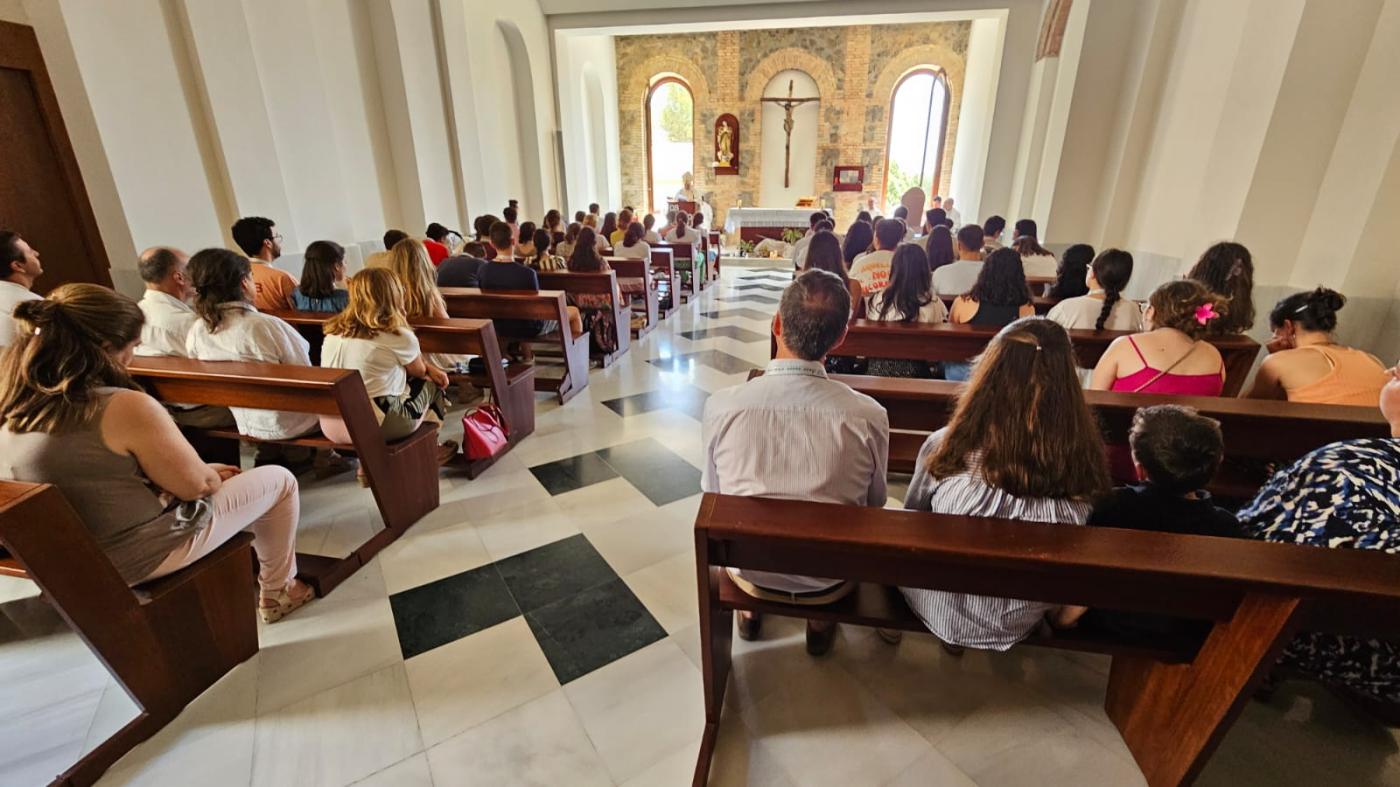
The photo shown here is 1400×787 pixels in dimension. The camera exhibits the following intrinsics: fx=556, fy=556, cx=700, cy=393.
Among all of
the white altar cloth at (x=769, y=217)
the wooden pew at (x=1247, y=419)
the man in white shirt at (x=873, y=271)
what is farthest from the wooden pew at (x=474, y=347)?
the white altar cloth at (x=769, y=217)

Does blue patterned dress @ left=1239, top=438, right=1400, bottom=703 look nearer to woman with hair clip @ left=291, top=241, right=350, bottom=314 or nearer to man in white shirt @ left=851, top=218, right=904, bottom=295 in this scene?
man in white shirt @ left=851, top=218, right=904, bottom=295

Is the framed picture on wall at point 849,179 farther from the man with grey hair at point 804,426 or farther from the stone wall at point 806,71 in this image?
the man with grey hair at point 804,426

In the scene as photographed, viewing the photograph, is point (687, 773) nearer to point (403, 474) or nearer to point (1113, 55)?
point (403, 474)

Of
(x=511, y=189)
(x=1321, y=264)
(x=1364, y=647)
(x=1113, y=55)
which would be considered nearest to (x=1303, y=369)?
(x=1364, y=647)

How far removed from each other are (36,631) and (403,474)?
44.5 inches

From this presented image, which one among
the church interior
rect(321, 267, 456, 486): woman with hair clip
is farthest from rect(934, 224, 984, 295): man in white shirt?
rect(321, 267, 456, 486): woman with hair clip

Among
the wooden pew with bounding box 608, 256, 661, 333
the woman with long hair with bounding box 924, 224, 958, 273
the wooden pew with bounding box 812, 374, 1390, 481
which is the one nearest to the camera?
the wooden pew with bounding box 812, 374, 1390, 481

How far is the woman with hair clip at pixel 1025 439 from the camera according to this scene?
1.16 metres

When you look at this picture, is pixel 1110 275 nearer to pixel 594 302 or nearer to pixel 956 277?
pixel 956 277

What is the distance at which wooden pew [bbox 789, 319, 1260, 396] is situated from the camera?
2.46m

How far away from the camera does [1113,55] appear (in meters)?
5.42

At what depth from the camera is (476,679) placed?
5.33 feet

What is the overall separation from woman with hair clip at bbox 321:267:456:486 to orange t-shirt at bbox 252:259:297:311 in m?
1.08

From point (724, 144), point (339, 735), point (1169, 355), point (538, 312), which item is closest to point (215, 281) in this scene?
point (538, 312)
